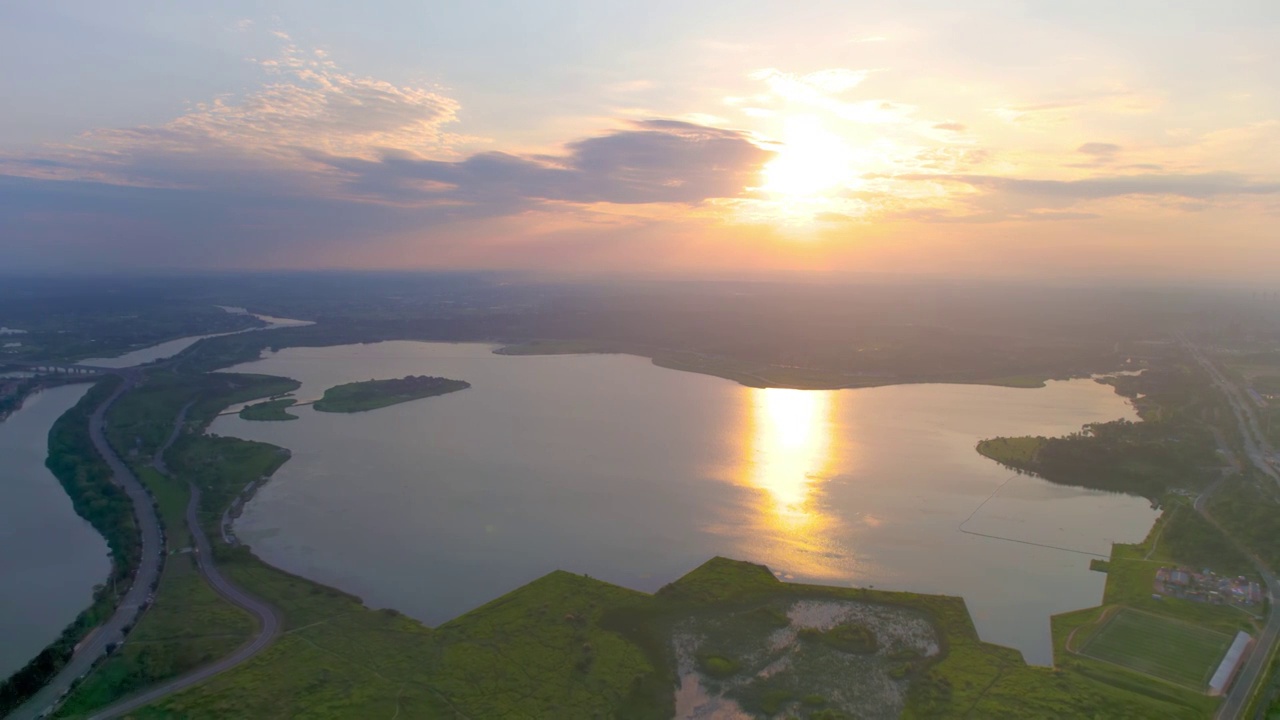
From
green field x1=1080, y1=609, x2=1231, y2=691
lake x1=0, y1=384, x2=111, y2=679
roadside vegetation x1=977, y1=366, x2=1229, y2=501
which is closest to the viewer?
green field x1=1080, y1=609, x2=1231, y2=691

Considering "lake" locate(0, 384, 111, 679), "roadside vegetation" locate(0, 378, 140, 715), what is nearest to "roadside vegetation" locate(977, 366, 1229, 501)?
"roadside vegetation" locate(0, 378, 140, 715)

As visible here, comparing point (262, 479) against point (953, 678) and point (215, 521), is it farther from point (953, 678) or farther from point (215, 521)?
point (953, 678)

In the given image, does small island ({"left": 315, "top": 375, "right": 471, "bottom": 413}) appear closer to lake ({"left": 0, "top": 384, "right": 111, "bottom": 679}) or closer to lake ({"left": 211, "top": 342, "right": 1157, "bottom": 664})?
lake ({"left": 211, "top": 342, "right": 1157, "bottom": 664})

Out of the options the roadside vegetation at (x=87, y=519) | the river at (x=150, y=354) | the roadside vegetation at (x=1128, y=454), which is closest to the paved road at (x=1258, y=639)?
the roadside vegetation at (x=1128, y=454)

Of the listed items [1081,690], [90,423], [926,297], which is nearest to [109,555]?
[90,423]

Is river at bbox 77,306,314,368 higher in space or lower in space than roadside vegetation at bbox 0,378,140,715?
higher

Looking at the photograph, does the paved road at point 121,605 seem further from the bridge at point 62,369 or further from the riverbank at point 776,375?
the riverbank at point 776,375
